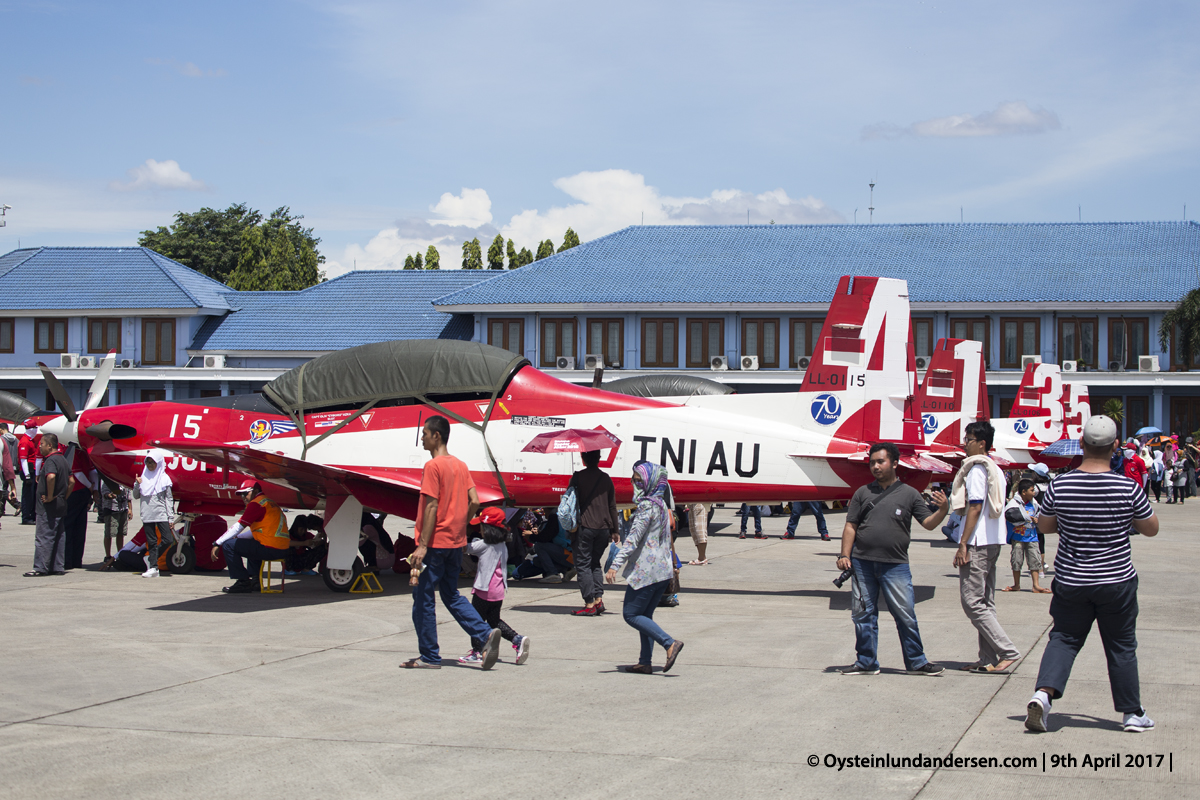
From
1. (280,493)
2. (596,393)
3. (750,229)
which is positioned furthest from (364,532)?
(750,229)

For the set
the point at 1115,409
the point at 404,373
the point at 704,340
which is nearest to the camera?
the point at 404,373

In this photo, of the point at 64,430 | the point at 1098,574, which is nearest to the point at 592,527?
the point at 1098,574

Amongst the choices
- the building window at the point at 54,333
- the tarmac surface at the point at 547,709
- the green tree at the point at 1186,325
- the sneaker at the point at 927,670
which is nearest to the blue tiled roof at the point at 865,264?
the green tree at the point at 1186,325

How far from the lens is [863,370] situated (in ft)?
43.3

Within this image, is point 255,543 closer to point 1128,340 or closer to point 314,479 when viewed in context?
point 314,479

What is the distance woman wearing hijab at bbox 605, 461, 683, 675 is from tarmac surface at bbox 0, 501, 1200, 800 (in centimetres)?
26

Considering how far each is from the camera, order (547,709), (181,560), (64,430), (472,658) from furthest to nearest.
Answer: (64,430)
(181,560)
(472,658)
(547,709)

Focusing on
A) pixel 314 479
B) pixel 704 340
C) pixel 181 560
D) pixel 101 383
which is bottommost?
pixel 181 560

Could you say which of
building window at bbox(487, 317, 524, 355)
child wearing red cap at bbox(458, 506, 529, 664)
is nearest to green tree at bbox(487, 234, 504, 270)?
building window at bbox(487, 317, 524, 355)

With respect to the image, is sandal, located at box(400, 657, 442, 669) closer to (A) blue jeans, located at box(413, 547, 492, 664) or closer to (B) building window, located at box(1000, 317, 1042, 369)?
(A) blue jeans, located at box(413, 547, 492, 664)

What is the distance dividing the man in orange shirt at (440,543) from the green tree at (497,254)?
200 ft

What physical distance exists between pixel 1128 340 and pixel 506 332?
2508 centimetres

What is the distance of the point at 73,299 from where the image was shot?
156ft

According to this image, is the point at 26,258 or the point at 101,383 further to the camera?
the point at 26,258
